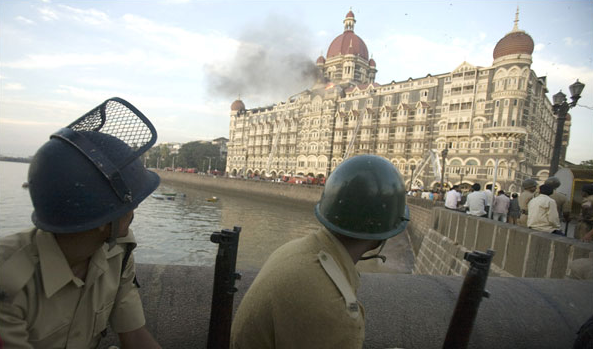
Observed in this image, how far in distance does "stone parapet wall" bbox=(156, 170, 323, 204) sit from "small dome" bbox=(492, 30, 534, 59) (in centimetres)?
2386

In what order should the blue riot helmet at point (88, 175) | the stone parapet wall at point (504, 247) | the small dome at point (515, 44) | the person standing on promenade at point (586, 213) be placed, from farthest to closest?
the small dome at point (515, 44)
the person standing on promenade at point (586, 213)
the stone parapet wall at point (504, 247)
the blue riot helmet at point (88, 175)

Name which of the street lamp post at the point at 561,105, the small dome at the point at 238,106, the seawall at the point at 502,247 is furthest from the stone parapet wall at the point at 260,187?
the street lamp post at the point at 561,105

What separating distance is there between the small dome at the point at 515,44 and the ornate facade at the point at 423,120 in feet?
0.30

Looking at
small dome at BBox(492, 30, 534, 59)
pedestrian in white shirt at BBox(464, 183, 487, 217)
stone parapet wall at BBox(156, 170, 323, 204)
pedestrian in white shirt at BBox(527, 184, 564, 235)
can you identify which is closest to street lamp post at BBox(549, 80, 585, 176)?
pedestrian in white shirt at BBox(464, 183, 487, 217)

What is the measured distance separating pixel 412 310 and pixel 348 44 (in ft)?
212

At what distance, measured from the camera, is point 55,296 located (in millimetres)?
1221

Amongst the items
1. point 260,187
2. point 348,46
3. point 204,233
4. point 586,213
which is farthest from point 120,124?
point 348,46

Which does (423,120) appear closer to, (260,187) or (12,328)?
(260,187)

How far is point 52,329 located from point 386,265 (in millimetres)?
13575

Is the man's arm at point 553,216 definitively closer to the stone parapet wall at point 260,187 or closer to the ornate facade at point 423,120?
the stone parapet wall at point 260,187

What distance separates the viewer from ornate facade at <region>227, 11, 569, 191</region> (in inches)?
1287

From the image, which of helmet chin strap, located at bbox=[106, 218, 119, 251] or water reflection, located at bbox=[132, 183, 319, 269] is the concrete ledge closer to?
helmet chin strap, located at bbox=[106, 218, 119, 251]

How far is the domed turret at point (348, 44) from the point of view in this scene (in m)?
60.3

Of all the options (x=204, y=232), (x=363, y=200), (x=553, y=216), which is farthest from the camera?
(x=204, y=232)
